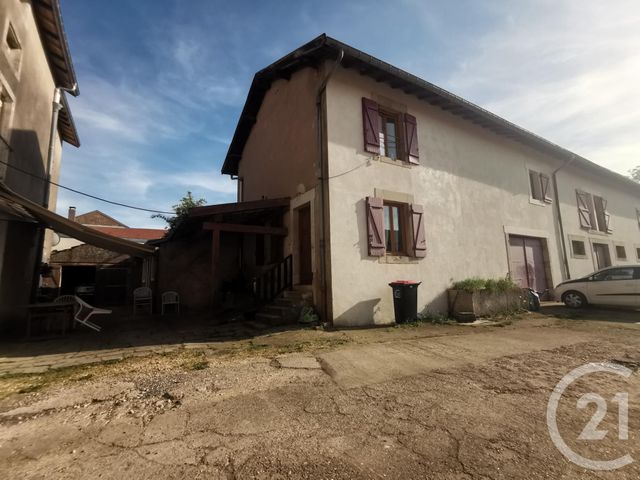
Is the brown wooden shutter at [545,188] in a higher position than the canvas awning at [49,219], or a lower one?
higher

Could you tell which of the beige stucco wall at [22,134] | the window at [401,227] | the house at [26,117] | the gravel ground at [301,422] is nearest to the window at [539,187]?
the window at [401,227]

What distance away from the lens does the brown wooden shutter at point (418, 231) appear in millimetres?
7742

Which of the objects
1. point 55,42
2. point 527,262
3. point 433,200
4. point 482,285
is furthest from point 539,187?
point 55,42

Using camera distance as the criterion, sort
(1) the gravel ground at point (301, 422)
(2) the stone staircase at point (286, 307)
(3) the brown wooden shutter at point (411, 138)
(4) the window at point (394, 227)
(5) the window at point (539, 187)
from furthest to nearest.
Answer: (5) the window at point (539, 187), (3) the brown wooden shutter at point (411, 138), (4) the window at point (394, 227), (2) the stone staircase at point (286, 307), (1) the gravel ground at point (301, 422)

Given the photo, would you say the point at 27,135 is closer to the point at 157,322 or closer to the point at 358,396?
the point at 157,322

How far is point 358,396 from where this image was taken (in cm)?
288

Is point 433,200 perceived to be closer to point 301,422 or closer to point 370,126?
point 370,126

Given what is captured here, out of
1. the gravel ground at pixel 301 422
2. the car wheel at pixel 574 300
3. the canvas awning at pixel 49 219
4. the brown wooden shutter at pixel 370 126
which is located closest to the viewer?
the gravel ground at pixel 301 422

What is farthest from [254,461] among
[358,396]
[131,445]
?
[358,396]

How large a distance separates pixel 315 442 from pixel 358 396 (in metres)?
0.89

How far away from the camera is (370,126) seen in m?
7.56

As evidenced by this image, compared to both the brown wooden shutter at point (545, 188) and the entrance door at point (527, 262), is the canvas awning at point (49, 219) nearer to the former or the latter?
the entrance door at point (527, 262)

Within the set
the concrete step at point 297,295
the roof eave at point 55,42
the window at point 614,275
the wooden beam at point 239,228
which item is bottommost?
the concrete step at point 297,295

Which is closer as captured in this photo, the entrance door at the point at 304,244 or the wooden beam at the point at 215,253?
the wooden beam at the point at 215,253
